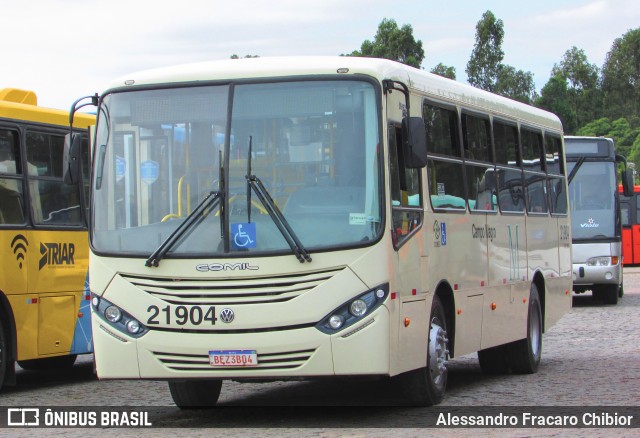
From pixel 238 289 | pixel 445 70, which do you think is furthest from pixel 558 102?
pixel 238 289

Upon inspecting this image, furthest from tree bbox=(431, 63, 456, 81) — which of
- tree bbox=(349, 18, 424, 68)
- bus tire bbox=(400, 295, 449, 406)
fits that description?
bus tire bbox=(400, 295, 449, 406)

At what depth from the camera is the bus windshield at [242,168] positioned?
10109 millimetres

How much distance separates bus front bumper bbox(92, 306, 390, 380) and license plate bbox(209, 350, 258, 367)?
25mm

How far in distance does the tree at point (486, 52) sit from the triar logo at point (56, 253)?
271 feet

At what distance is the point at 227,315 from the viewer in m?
9.99

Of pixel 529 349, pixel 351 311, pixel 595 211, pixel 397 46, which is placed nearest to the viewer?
pixel 351 311

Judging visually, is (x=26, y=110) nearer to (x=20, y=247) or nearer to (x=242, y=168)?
(x=20, y=247)

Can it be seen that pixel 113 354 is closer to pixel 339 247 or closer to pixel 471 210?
pixel 339 247

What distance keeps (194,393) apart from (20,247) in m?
3.20

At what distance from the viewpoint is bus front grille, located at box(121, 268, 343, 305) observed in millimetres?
9930

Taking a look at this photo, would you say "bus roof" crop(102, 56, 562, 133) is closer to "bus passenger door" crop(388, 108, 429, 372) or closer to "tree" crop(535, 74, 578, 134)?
"bus passenger door" crop(388, 108, 429, 372)

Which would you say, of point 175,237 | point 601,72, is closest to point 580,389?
A: point 175,237

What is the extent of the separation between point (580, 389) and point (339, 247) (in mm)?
3983

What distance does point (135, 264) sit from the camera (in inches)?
408
